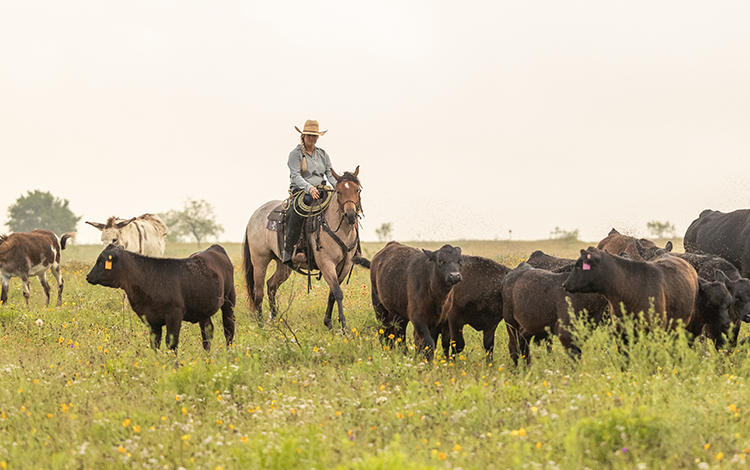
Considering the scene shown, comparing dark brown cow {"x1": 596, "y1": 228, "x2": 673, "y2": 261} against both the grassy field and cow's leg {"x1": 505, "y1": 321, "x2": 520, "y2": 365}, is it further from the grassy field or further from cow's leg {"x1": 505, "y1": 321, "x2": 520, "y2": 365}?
cow's leg {"x1": 505, "y1": 321, "x2": 520, "y2": 365}

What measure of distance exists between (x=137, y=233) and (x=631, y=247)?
1120 centimetres

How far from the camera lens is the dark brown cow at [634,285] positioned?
7238mm

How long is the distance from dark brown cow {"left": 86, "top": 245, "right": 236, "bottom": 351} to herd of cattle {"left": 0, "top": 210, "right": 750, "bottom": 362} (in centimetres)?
1

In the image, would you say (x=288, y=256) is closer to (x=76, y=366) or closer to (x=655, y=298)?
(x=76, y=366)

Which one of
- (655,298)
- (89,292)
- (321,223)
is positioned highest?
(321,223)

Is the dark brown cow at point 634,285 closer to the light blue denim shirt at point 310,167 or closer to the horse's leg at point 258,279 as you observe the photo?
the light blue denim shirt at point 310,167

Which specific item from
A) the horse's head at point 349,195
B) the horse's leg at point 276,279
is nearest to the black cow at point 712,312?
the horse's head at point 349,195

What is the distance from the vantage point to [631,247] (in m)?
11.4

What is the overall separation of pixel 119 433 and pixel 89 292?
11.8 m

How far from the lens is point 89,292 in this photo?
648 inches

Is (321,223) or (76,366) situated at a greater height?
(321,223)

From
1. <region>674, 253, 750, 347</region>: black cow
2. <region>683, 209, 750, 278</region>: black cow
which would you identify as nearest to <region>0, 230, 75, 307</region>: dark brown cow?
<region>674, 253, 750, 347</region>: black cow

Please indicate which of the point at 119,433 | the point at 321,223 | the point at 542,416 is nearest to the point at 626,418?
the point at 542,416

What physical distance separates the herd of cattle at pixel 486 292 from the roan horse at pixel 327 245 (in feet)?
3.98
